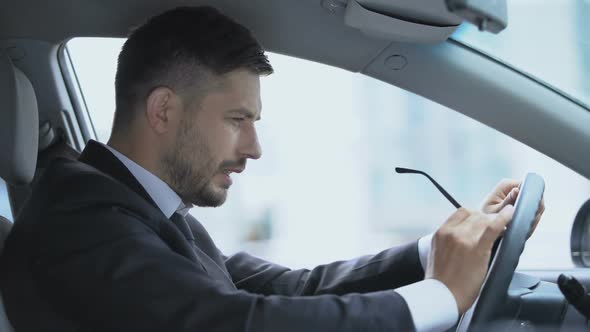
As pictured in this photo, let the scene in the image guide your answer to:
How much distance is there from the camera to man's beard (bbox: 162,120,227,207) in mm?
1447

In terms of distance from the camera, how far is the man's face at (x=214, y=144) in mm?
1449

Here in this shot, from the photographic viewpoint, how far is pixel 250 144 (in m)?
1.49

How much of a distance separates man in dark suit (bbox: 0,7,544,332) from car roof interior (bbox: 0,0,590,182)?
18cm

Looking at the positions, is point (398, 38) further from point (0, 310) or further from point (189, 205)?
point (0, 310)

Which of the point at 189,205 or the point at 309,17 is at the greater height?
the point at 309,17

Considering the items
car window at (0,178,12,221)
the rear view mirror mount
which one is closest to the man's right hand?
the rear view mirror mount

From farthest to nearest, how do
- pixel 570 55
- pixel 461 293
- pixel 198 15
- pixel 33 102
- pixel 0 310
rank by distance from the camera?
pixel 570 55, pixel 33 102, pixel 198 15, pixel 0 310, pixel 461 293

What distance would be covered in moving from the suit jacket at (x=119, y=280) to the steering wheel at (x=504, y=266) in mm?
155

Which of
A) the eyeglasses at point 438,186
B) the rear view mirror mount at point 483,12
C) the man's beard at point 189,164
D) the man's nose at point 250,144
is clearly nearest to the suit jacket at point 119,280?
the man's beard at point 189,164

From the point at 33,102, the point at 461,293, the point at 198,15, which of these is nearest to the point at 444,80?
the point at 198,15

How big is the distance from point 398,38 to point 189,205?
620 millimetres

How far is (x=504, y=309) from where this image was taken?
4.25 ft

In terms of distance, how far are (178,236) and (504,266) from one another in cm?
58

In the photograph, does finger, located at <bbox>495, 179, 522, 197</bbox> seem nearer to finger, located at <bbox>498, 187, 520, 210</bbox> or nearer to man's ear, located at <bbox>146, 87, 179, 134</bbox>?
finger, located at <bbox>498, 187, 520, 210</bbox>
